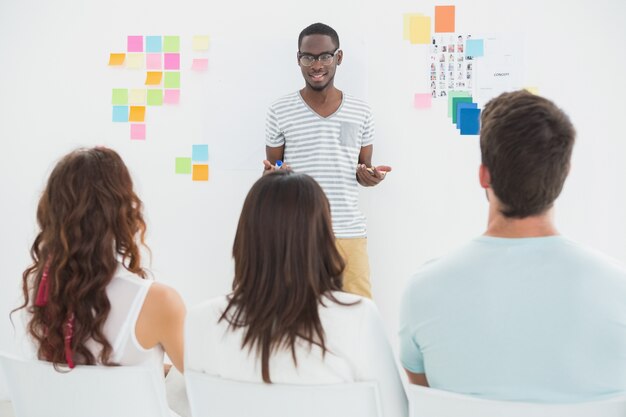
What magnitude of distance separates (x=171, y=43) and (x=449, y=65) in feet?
4.36

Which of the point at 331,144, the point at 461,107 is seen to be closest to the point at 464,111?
the point at 461,107

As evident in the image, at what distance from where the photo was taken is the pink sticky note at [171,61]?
316 centimetres

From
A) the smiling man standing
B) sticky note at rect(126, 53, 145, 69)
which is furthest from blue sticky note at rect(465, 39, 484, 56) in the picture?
sticky note at rect(126, 53, 145, 69)

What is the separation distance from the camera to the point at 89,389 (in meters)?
1.35

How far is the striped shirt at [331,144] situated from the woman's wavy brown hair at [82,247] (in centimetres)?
131

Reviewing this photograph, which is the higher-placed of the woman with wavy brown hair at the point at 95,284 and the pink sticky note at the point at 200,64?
the pink sticky note at the point at 200,64

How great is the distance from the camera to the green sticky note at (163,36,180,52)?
315cm

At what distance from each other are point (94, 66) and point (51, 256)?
1872 millimetres

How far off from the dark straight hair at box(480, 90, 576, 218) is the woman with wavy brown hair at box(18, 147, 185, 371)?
31.0 inches

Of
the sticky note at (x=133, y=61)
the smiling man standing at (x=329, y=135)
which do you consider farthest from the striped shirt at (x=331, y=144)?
the sticky note at (x=133, y=61)

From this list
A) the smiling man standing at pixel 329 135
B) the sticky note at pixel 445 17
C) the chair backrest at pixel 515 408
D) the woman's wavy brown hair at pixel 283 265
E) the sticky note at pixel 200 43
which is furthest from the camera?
the sticky note at pixel 200 43

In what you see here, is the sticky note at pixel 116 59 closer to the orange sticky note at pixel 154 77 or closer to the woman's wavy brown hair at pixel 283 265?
the orange sticky note at pixel 154 77

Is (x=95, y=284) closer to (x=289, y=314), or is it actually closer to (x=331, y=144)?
(x=289, y=314)

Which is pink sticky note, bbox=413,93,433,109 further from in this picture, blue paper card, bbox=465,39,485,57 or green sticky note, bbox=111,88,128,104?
green sticky note, bbox=111,88,128,104
